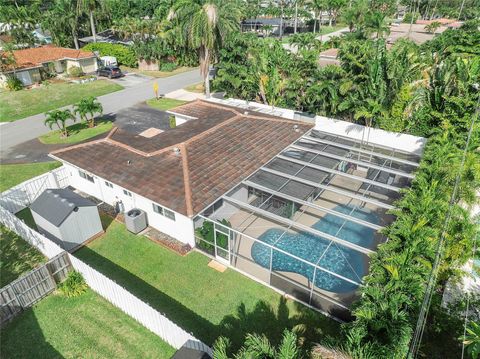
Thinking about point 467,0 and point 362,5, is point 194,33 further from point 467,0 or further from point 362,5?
point 467,0

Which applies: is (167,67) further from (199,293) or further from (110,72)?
(199,293)

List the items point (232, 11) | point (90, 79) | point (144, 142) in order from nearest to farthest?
1. point (144, 142)
2. point (232, 11)
3. point (90, 79)

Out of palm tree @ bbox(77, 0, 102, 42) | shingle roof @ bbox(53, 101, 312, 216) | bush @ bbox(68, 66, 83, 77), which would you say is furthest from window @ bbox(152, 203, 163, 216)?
palm tree @ bbox(77, 0, 102, 42)

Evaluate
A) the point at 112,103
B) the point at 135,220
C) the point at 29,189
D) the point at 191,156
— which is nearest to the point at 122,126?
the point at 112,103

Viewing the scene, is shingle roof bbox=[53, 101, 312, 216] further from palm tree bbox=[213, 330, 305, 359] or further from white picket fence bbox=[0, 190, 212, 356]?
palm tree bbox=[213, 330, 305, 359]

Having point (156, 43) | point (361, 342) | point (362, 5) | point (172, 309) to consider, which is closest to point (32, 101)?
point (156, 43)

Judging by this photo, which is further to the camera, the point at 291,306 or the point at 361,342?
the point at 291,306
